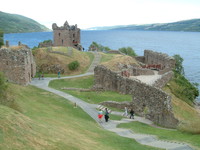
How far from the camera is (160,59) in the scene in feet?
232

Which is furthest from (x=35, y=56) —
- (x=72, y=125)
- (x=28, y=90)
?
(x=72, y=125)

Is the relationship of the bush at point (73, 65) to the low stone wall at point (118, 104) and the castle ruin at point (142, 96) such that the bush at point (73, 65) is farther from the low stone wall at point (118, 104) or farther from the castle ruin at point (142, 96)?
the low stone wall at point (118, 104)

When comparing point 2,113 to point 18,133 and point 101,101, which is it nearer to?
point 18,133

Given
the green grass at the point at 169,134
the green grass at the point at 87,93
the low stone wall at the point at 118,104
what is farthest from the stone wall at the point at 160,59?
the green grass at the point at 169,134

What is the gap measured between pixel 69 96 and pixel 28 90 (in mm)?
5969

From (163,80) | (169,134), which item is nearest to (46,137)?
(169,134)

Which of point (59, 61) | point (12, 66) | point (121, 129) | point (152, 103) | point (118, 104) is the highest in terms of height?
point (12, 66)

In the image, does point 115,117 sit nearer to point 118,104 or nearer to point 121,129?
Result: point 118,104

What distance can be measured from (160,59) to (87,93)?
3526 centimetres

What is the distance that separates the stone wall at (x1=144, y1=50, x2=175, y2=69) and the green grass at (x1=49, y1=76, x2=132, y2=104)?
72.1 feet

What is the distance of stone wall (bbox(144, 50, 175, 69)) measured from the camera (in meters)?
65.0

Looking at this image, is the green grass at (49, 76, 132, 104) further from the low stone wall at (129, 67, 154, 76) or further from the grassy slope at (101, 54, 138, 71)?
the low stone wall at (129, 67, 154, 76)

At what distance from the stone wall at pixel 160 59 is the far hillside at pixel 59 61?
18610mm

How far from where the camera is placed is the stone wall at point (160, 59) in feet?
213
